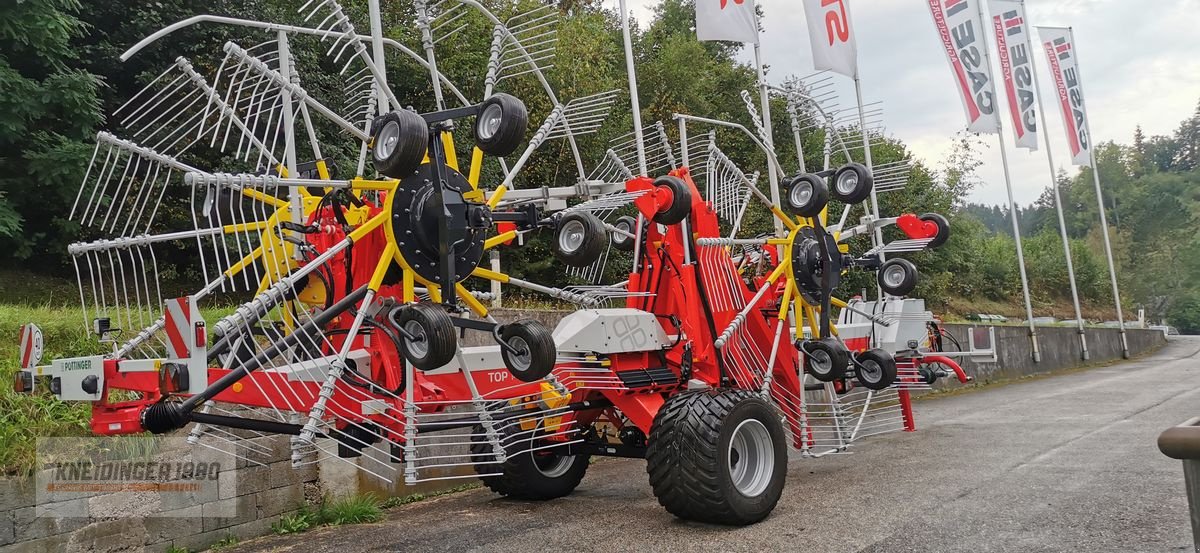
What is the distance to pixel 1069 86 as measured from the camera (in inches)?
953

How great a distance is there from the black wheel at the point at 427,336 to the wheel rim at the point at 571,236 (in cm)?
194

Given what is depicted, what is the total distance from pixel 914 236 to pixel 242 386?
6.88 metres

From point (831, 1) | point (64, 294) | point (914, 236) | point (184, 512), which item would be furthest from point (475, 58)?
point (184, 512)

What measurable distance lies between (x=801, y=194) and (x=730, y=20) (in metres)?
3.62

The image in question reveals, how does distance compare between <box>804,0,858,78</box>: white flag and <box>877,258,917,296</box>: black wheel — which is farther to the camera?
<box>804,0,858,78</box>: white flag

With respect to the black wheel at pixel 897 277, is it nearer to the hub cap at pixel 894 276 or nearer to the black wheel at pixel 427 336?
the hub cap at pixel 894 276

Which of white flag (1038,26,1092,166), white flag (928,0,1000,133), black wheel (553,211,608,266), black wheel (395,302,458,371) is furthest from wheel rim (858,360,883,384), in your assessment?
white flag (1038,26,1092,166)

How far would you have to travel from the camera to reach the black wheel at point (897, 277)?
29.1 feet

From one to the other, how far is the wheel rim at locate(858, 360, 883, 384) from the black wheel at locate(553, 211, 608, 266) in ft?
9.24

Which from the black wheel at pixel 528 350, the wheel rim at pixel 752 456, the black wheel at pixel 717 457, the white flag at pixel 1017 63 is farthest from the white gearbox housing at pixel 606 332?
the white flag at pixel 1017 63

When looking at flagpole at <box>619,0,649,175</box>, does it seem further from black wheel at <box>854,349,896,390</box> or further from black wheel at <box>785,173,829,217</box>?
black wheel at <box>854,349,896,390</box>

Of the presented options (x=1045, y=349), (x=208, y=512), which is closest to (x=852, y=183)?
(x=208, y=512)

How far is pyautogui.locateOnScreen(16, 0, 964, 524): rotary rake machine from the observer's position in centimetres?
486
